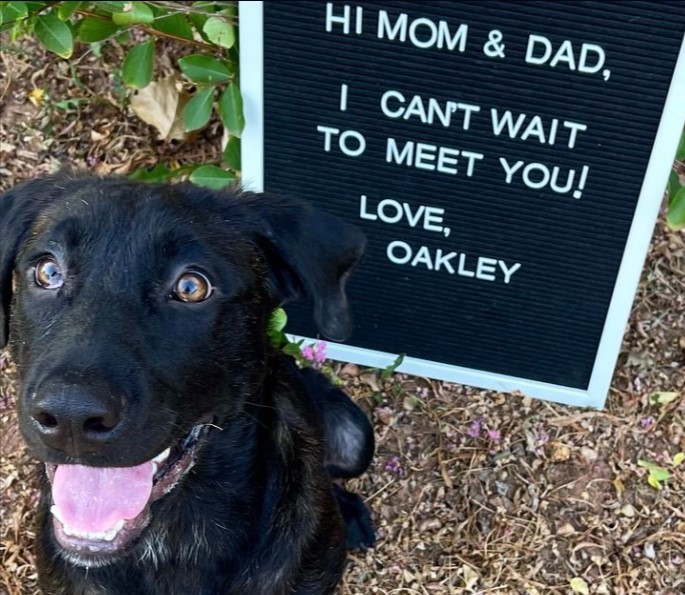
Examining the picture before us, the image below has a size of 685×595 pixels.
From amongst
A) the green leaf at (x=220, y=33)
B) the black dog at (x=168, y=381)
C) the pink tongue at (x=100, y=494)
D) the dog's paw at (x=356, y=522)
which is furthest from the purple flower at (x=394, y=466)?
the green leaf at (x=220, y=33)

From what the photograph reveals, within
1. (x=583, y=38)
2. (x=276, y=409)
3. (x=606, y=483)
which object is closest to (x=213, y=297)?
(x=276, y=409)

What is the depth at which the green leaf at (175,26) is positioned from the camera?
284cm

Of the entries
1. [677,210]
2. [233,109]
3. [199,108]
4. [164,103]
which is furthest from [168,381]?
[164,103]

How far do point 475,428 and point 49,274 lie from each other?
1.83 meters

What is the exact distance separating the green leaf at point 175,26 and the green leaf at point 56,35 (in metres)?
0.30

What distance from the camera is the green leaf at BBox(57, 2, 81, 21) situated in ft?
8.70

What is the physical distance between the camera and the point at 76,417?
1.63m

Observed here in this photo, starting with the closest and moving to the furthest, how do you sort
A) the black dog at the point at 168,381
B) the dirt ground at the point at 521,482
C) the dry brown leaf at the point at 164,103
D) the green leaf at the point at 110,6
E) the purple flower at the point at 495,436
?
the black dog at the point at 168,381
the green leaf at the point at 110,6
the dirt ground at the point at 521,482
the purple flower at the point at 495,436
the dry brown leaf at the point at 164,103

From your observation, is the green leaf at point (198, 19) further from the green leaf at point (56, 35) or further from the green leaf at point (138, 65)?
the green leaf at point (56, 35)

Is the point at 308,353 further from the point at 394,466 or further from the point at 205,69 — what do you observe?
the point at 205,69

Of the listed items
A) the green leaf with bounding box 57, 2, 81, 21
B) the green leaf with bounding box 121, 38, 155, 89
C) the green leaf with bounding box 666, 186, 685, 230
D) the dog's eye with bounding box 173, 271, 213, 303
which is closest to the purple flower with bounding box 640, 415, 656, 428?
the green leaf with bounding box 666, 186, 685, 230

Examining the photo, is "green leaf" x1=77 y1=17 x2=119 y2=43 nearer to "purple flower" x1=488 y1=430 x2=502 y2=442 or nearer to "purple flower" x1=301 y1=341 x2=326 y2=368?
"purple flower" x1=301 y1=341 x2=326 y2=368

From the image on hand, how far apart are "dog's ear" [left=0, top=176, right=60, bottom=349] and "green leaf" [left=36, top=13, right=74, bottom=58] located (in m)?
0.64

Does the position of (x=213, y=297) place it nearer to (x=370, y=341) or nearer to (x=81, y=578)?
(x=81, y=578)
